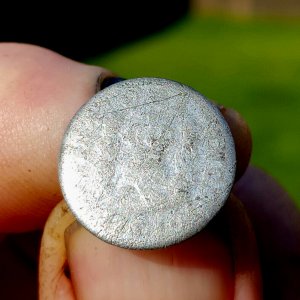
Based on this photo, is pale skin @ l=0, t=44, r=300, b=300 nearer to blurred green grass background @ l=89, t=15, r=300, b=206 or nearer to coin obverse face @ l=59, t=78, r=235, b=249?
coin obverse face @ l=59, t=78, r=235, b=249

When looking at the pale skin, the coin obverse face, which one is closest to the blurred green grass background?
the pale skin

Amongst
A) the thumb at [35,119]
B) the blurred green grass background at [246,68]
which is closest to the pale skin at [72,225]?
the thumb at [35,119]

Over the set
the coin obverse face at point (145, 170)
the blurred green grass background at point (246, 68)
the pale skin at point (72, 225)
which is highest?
the coin obverse face at point (145, 170)

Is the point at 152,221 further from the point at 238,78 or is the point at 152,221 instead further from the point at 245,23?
the point at 245,23

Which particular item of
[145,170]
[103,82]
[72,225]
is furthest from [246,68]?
[145,170]

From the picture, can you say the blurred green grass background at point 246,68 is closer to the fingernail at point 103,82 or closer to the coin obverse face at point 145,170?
the fingernail at point 103,82

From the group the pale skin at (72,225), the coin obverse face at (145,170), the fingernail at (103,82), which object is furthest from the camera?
the fingernail at (103,82)
